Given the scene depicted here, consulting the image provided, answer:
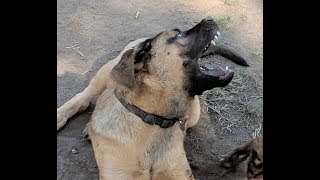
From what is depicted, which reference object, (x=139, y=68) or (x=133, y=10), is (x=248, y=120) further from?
(x=133, y=10)

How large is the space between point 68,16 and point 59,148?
235 cm

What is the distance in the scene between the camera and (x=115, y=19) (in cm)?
675

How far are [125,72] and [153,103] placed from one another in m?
0.36

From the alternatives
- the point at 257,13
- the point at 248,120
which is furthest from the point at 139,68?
the point at 257,13

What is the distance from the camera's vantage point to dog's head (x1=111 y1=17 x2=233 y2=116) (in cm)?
399

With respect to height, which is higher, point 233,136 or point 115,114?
point 115,114

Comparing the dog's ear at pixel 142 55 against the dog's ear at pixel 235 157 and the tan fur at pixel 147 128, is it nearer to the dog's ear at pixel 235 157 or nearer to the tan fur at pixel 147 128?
the tan fur at pixel 147 128

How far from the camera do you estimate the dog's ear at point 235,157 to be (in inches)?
180

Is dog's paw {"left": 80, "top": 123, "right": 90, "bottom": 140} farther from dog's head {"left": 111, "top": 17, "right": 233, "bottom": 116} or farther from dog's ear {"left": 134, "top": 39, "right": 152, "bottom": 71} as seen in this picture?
dog's ear {"left": 134, "top": 39, "right": 152, "bottom": 71}

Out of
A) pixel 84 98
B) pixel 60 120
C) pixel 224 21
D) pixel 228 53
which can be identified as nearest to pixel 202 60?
pixel 228 53

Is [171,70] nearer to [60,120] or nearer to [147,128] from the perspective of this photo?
[147,128]

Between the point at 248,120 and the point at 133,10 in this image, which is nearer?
the point at 248,120

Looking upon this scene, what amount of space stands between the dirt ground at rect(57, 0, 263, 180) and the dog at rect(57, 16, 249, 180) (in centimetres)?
58

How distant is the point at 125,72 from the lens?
3846 millimetres
